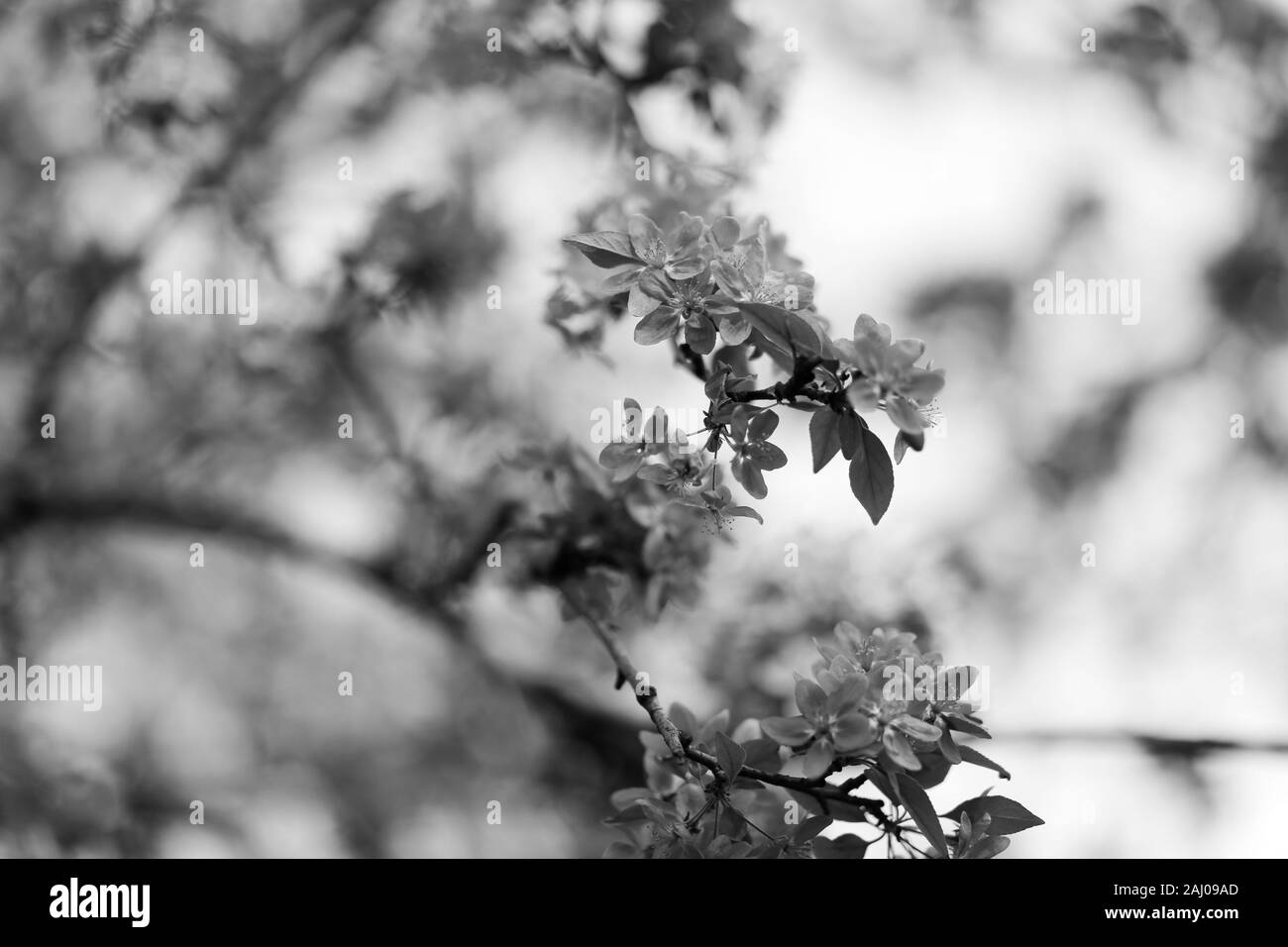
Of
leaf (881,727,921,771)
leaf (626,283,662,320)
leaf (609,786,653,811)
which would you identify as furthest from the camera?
leaf (609,786,653,811)

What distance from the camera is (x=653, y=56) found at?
72.7 inches

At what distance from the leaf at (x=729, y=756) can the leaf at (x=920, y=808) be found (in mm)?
160

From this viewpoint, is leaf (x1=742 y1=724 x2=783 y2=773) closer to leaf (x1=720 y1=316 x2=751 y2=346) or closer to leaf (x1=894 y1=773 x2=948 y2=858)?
leaf (x1=894 y1=773 x2=948 y2=858)

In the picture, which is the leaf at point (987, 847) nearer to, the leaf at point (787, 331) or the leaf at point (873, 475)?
the leaf at point (873, 475)

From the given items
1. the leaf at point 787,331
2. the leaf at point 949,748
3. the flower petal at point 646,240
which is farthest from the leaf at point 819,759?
the flower petal at point 646,240

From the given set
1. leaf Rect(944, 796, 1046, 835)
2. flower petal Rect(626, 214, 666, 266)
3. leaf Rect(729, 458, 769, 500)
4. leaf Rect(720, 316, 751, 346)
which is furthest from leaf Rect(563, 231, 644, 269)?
leaf Rect(944, 796, 1046, 835)

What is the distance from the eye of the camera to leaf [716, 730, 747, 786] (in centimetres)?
104

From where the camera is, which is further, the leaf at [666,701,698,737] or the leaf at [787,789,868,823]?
the leaf at [666,701,698,737]

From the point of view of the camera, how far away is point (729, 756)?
104cm

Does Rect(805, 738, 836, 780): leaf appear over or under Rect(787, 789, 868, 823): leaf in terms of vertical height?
over

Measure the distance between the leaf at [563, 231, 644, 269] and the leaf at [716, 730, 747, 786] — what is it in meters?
0.52
